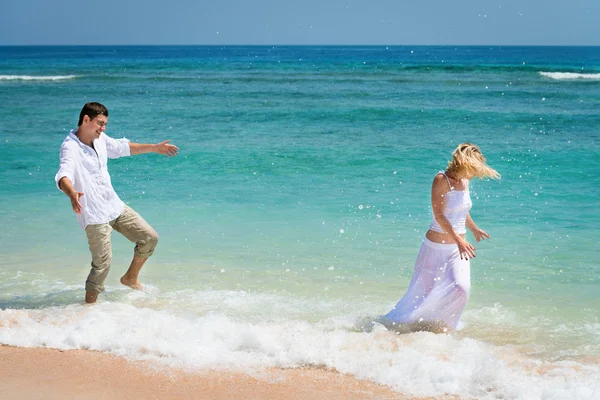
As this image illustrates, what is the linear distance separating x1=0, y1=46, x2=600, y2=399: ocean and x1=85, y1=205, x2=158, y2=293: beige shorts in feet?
0.80

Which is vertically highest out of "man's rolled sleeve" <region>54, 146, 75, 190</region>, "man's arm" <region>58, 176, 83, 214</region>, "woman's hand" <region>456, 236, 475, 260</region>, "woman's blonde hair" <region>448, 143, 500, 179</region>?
"woman's blonde hair" <region>448, 143, 500, 179</region>

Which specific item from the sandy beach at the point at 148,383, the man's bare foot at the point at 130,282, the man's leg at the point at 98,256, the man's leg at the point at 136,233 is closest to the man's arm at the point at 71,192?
the man's leg at the point at 98,256

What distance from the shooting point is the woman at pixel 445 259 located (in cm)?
509

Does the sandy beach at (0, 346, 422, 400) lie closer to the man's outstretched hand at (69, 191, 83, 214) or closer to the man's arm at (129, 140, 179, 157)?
the man's outstretched hand at (69, 191, 83, 214)

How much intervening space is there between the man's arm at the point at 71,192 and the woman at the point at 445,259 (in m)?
2.60

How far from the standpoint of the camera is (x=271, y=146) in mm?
14977

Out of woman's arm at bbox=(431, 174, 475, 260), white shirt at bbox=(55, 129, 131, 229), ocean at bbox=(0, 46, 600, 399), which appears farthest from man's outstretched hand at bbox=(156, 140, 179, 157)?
woman's arm at bbox=(431, 174, 475, 260)

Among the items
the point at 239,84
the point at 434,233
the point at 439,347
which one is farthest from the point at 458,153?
the point at 239,84

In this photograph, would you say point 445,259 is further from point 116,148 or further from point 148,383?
point 116,148

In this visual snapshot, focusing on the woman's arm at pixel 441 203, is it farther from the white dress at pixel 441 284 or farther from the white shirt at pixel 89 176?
the white shirt at pixel 89 176

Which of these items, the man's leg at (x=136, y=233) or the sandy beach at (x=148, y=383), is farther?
the man's leg at (x=136, y=233)

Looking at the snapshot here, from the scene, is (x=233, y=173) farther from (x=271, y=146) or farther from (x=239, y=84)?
(x=239, y=84)

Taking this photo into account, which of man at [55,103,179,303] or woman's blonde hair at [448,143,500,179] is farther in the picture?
man at [55,103,179,303]

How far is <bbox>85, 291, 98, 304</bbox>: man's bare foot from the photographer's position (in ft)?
19.3
